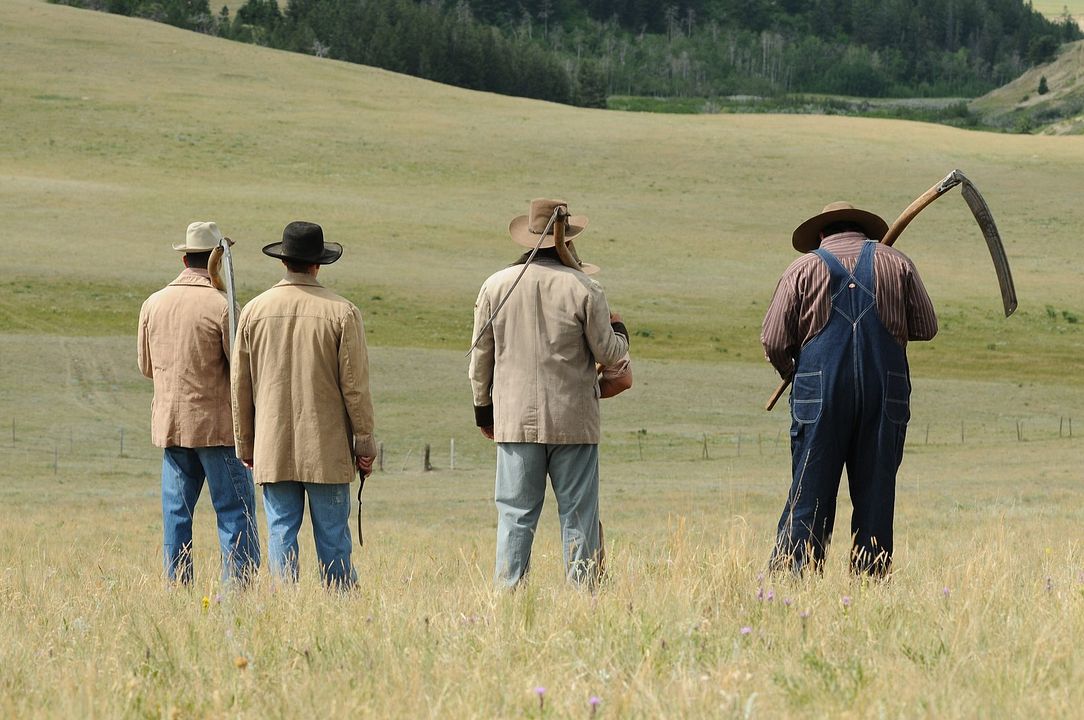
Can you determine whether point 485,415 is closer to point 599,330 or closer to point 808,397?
point 599,330

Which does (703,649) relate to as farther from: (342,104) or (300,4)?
(300,4)

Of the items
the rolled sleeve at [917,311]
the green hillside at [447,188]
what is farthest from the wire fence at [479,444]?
the rolled sleeve at [917,311]

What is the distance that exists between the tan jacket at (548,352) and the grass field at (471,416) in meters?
0.61

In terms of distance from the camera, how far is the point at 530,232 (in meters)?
5.79

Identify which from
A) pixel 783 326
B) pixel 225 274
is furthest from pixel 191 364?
pixel 783 326

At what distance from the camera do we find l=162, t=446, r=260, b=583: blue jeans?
6.41 metres

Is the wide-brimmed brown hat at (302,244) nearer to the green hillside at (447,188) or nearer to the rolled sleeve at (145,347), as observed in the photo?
the rolled sleeve at (145,347)

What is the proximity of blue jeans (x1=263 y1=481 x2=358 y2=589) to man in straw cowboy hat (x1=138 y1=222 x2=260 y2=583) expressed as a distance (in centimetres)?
55

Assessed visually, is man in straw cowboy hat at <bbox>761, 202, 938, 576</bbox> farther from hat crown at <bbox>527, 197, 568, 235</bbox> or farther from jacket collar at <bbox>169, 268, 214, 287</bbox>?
jacket collar at <bbox>169, 268, 214, 287</bbox>

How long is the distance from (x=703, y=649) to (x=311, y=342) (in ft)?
8.85

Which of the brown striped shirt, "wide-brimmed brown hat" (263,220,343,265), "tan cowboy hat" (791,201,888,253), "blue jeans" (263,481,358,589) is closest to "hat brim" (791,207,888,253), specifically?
"tan cowboy hat" (791,201,888,253)

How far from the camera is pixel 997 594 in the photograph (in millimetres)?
4336

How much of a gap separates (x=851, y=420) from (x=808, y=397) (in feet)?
0.62

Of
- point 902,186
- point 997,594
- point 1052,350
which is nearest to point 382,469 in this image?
point 997,594
